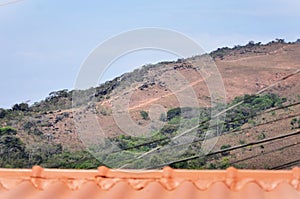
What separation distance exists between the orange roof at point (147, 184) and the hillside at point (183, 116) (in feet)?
6.01

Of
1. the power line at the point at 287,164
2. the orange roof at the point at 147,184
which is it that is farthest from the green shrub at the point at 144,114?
the orange roof at the point at 147,184

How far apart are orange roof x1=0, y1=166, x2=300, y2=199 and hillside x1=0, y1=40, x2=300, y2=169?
6.01 ft

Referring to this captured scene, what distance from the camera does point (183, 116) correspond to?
10.8 ft

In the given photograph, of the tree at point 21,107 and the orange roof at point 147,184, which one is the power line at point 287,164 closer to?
the orange roof at point 147,184

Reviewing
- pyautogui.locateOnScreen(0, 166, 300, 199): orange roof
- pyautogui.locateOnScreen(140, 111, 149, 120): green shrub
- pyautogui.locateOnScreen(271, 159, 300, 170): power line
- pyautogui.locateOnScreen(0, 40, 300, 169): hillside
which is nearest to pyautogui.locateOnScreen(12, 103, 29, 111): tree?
pyautogui.locateOnScreen(0, 40, 300, 169): hillside

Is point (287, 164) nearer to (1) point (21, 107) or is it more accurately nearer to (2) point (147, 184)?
(2) point (147, 184)

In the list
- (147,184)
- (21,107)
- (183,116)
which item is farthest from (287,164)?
(21,107)

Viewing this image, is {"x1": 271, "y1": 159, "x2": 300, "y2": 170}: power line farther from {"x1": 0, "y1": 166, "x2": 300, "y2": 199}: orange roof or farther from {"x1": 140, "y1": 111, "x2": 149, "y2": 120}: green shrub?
{"x1": 0, "y1": 166, "x2": 300, "y2": 199}: orange roof

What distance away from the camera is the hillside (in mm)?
3270

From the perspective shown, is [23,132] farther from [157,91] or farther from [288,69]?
[288,69]

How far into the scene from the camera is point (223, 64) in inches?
135

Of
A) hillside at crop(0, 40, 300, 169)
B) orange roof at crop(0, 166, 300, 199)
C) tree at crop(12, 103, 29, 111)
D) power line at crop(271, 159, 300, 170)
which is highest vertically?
tree at crop(12, 103, 29, 111)

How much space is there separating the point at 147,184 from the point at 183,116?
198cm

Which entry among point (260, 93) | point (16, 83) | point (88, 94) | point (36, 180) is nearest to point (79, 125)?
point (88, 94)
